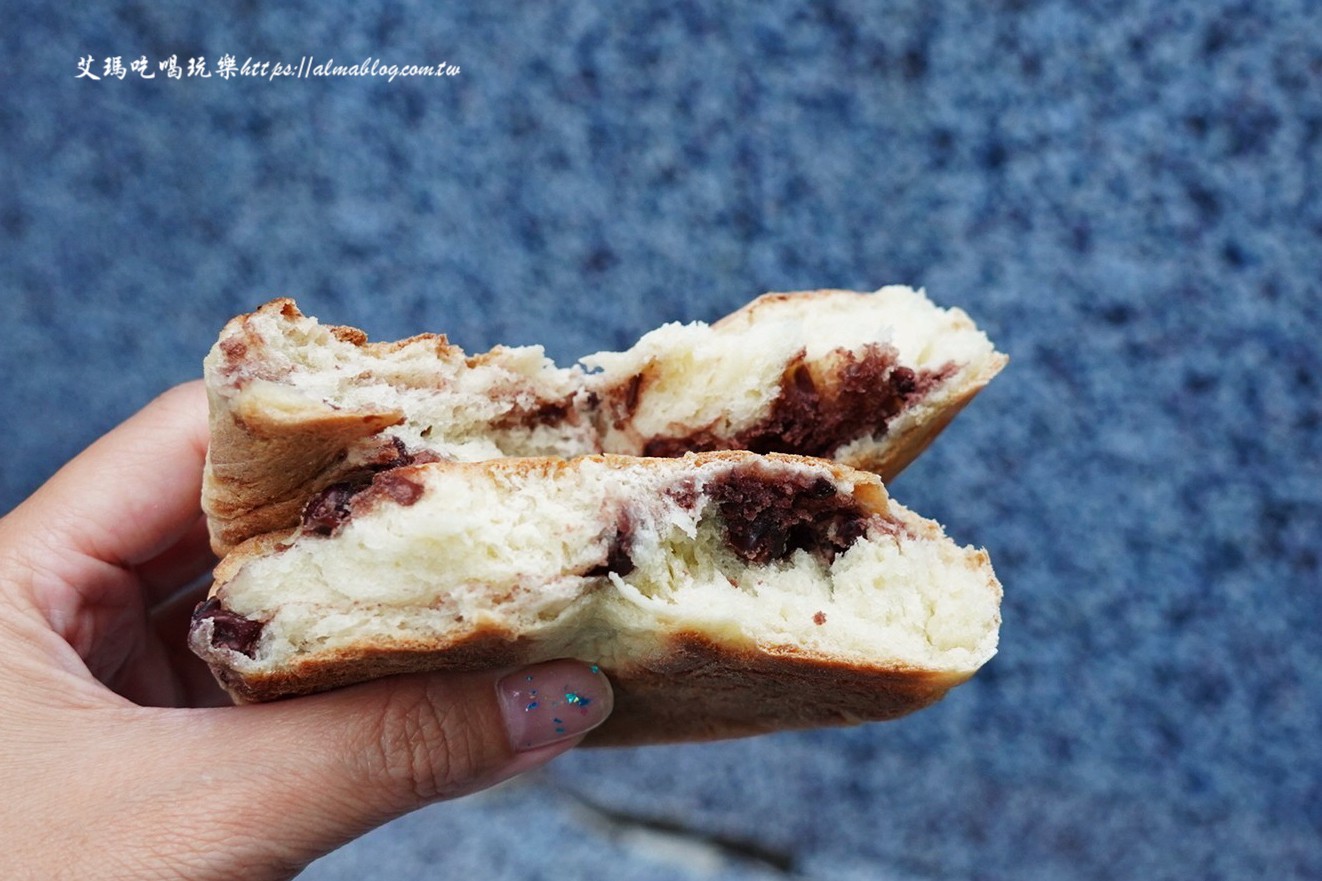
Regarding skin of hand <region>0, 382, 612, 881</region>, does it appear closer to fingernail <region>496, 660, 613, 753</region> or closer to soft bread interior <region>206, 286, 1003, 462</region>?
fingernail <region>496, 660, 613, 753</region>

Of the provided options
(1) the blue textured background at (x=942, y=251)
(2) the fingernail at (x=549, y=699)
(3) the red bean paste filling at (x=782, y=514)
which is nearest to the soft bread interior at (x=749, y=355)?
(3) the red bean paste filling at (x=782, y=514)

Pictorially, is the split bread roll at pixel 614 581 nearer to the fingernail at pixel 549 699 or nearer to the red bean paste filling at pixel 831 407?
the fingernail at pixel 549 699

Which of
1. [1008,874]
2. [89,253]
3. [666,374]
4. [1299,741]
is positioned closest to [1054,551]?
[1299,741]

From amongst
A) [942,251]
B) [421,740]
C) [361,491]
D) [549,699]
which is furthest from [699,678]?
[942,251]

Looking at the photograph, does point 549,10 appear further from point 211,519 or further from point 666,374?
point 211,519

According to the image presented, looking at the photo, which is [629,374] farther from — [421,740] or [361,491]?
[421,740]

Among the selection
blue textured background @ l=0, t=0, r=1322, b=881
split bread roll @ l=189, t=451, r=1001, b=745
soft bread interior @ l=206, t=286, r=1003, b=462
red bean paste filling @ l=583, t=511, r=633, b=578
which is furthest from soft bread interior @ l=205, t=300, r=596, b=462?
blue textured background @ l=0, t=0, r=1322, b=881
